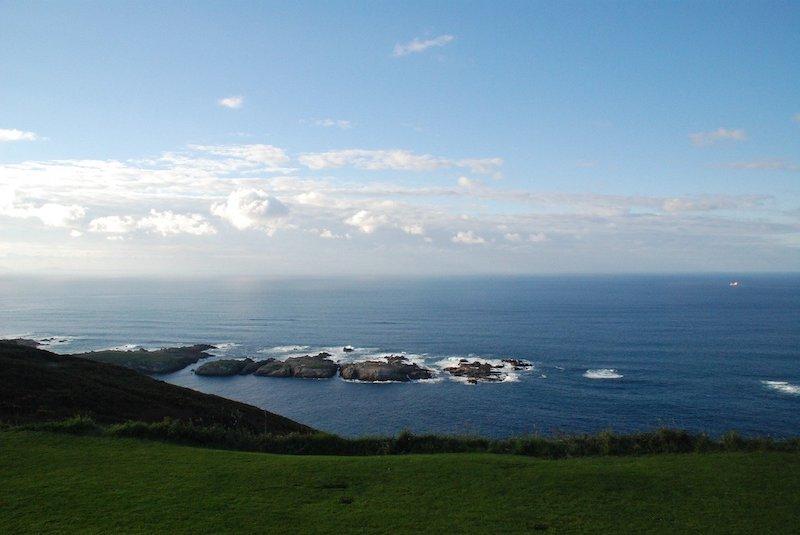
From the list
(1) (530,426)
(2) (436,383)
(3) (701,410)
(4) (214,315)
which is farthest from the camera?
(4) (214,315)

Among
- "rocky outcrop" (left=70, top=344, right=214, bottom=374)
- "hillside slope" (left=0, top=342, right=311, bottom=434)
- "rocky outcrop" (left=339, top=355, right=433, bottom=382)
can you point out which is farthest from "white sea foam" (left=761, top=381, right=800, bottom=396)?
"rocky outcrop" (left=70, top=344, right=214, bottom=374)

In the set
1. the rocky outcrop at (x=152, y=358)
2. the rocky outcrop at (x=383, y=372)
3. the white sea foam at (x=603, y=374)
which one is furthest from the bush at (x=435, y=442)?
the rocky outcrop at (x=152, y=358)

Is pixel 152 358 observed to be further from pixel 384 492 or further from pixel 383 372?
pixel 384 492

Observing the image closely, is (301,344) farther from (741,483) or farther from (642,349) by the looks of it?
(741,483)

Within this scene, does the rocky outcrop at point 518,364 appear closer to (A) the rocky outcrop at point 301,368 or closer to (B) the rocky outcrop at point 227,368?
(A) the rocky outcrop at point 301,368

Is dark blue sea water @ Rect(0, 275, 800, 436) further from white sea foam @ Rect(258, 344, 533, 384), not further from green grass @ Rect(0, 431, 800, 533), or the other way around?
green grass @ Rect(0, 431, 800, 533)

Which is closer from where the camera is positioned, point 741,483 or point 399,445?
point 741,483

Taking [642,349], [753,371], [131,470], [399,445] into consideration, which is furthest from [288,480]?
[642,349]
